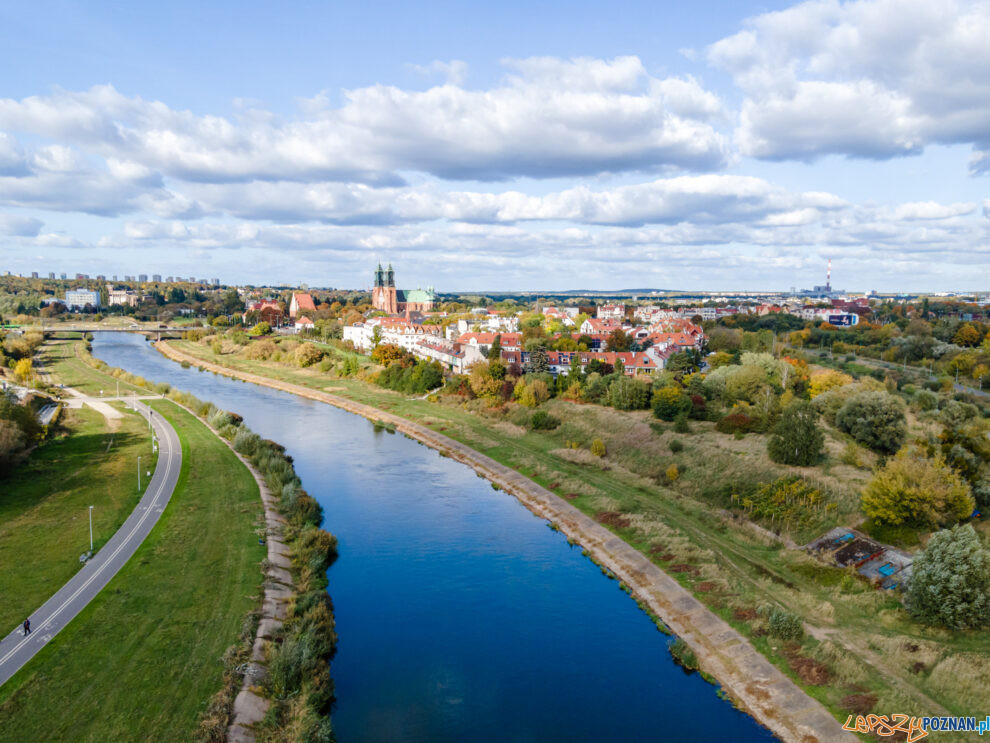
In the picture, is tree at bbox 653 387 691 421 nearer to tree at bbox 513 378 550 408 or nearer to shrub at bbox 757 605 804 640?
tree at bbox 513 378 550 408

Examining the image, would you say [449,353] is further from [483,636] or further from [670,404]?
[483,636]

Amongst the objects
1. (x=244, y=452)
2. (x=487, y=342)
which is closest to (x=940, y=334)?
(x=487, y=342)

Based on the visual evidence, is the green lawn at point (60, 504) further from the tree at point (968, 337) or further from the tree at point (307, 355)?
the tree at point (968, 337)

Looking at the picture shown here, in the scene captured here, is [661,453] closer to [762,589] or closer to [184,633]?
[762,589]

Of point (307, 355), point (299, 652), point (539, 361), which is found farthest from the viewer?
point (307, 355)

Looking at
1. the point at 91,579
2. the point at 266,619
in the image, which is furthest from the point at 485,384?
the point at 91,579

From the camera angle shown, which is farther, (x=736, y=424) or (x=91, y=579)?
(x=736, y=424)

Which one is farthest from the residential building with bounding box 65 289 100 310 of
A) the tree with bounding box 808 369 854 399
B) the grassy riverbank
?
the tree with bounding box 808 369 854 399
